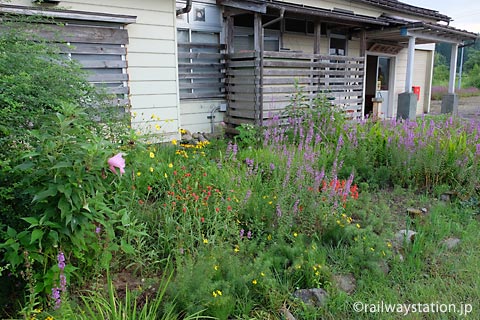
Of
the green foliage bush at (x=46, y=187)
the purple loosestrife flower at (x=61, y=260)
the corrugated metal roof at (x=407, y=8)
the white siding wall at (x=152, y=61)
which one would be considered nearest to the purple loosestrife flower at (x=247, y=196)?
the green foliage bush at (x=46, y=187)

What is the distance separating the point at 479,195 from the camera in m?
4.57

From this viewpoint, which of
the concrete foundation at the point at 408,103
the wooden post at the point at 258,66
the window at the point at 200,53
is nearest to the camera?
the wooden post at the point at 258,66

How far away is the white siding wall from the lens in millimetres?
6117

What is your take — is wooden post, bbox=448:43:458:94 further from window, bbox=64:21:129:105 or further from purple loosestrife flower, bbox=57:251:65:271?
purple loosestrife flower, bbox=57:251:65:271

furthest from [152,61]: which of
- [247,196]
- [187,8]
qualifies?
[247,196]

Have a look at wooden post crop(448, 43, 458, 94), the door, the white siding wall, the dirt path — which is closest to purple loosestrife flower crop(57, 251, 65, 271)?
the white siding wall

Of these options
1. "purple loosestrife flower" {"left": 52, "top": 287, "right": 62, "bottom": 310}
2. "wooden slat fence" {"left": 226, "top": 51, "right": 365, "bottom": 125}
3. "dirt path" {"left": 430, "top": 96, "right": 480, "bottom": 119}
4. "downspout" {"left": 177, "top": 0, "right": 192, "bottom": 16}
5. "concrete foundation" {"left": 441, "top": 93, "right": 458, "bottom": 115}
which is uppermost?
"downspout" {"left": 177, "top": 0, "right": 192, "bottom": 16}

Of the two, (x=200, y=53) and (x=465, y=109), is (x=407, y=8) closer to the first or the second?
(x=465, y=109)

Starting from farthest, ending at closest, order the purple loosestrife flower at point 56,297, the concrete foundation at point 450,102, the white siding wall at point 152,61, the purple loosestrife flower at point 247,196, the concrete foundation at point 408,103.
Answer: the concrete foundation at point 450,102 → the concrete foundation at point 408,103 → the white siding wall at point 152,61 → the purple loosestrife flower at point 247,196 → the purple loosestrife flower at point 56,297

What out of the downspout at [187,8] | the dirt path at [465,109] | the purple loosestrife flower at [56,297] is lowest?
the dirt path at [465,109]

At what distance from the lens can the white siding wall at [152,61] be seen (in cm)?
612

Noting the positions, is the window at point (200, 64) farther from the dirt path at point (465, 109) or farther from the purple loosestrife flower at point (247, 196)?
the dirt path at point (465, 109)

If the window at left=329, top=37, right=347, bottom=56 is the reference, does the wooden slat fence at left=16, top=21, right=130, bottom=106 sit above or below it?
below

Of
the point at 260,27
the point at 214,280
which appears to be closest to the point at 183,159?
the point at 214,280
